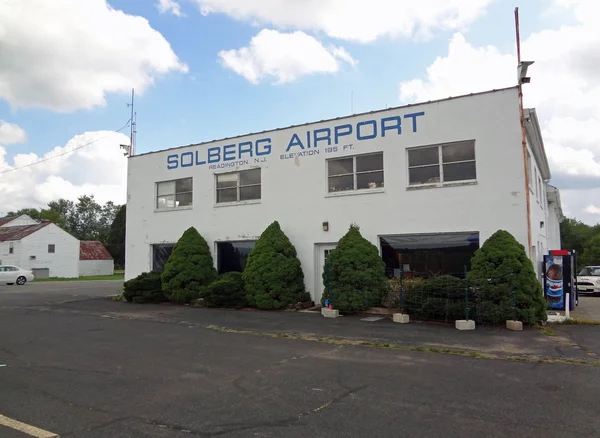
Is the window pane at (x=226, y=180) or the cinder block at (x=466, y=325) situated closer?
the cinder block at (x=466, y=325)

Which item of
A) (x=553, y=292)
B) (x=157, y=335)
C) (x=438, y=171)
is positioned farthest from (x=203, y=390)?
(x=553, y=292)

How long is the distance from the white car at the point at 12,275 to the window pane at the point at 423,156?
3277 centimetres

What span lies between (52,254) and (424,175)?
4883 centimetres

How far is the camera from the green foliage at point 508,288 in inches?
405

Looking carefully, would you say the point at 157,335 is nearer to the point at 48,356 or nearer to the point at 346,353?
the point at 48,356

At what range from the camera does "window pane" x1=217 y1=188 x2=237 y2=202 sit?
16791 millimetres

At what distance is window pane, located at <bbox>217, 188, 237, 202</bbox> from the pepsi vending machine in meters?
10.5

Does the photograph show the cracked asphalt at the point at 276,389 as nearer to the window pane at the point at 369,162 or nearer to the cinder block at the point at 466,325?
the cinder block at the point at 466,325

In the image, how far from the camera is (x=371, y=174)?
46.4 ft

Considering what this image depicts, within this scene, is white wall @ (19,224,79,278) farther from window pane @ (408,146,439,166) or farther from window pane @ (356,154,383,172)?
window pane @ (408,146,439,166)

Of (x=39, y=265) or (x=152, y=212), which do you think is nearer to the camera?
(x=152, y=212)

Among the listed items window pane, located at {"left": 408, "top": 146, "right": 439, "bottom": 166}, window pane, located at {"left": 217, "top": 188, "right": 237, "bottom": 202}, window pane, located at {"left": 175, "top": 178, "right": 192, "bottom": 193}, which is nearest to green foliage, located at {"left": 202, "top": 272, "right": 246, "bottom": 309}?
window pane, located at {"left": 217, "top": 188, "right": 237, "bottom": 202}

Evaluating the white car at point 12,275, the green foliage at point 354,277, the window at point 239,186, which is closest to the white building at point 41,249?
the white car at point 12,275

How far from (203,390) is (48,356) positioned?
3793mm
